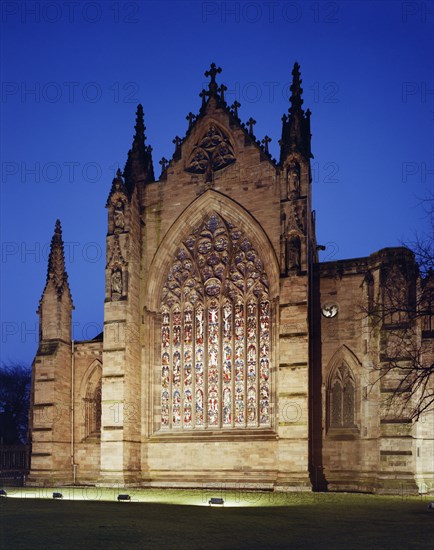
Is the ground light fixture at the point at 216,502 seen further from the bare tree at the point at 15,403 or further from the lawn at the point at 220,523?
the bare tree at the point at 15,403

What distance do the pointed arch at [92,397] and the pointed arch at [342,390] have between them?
1014 centimetres

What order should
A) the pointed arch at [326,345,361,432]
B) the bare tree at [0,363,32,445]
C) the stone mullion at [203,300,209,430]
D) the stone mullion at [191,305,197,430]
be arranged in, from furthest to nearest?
the bare tree at [0,363,32,445], the stone mullion at [191,305,197,430], the stone mullion at [203,300,209,430], the pointed arch at [326,345,361,432]

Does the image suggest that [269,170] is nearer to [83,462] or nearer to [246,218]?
[246,218]

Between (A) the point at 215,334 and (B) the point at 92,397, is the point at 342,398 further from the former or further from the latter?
(B) the point at 92,397

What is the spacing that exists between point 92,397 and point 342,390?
1107 centimetres

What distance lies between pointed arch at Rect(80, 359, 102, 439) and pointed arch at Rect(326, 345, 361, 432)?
10.1 meters

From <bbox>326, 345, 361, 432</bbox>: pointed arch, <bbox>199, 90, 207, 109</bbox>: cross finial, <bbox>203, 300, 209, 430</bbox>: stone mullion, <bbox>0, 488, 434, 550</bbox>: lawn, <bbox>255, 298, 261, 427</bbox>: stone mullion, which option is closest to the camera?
<bbox>0, 488, 434, 550</bbox>: lawn

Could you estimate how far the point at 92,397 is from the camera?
3356 centimetres

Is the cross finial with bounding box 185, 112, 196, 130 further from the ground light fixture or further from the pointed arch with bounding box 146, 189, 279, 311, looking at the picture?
the ground light fixture

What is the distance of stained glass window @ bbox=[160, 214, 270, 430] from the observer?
29.9 metres

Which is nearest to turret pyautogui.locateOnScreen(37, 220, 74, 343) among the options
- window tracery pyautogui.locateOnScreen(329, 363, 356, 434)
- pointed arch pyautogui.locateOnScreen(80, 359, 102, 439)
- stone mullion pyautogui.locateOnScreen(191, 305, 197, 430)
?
pointed arch pyautogui.locateOnScreen(80, 359, 102, 439)

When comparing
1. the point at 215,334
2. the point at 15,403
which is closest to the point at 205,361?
the point at 215,334

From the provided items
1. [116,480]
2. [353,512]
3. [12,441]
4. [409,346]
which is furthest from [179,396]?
[12,441]

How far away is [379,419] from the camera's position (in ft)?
88.8
